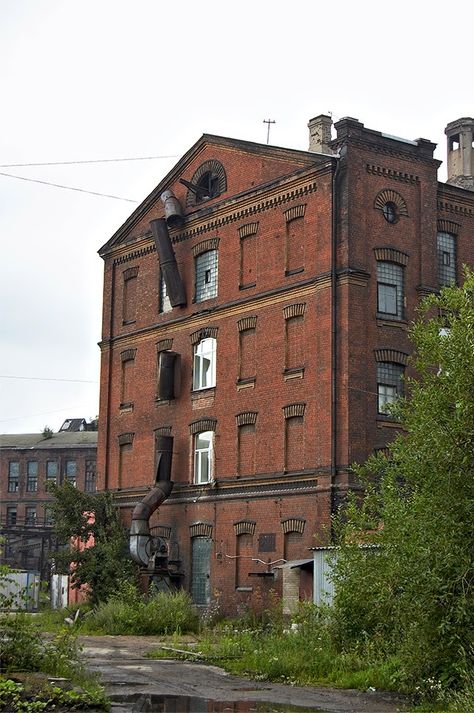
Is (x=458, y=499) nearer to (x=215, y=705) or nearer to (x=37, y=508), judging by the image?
(x=215, y=705)

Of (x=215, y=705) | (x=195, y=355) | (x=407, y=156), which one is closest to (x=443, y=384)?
(x=215, y=705)

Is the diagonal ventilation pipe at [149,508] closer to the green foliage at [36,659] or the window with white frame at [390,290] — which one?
the window with white frame at [390,290]

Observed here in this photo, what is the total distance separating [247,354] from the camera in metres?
35.4

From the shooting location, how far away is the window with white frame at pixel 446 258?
34812 millimetres

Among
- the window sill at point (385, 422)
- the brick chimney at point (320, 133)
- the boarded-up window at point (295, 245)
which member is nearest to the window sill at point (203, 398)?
the boarded-up window at point (295, 245)

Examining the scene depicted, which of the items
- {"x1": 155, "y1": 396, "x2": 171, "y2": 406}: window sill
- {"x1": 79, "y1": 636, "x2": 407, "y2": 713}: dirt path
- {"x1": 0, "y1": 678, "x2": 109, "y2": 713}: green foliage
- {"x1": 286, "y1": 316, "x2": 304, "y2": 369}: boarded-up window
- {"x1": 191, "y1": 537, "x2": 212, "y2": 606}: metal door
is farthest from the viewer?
{"x1": 155, "y1": 396, "x2": 171, "y2": 406}: window sill

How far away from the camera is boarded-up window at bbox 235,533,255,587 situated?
33.6m

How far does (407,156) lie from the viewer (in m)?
33.8

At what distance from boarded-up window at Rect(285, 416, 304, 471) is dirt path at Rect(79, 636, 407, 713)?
11085 millimetres

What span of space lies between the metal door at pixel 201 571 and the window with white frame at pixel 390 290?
9711mm

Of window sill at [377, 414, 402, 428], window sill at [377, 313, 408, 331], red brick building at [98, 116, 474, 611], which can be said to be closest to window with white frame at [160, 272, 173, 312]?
red brick building at [98, 116, 474, 611]

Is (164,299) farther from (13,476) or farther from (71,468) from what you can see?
(13,476)

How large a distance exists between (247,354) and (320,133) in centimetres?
1030

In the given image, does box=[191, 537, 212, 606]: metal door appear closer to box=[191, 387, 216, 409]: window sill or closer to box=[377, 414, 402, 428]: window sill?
box=[191, 387, 216, 409]: window sill
